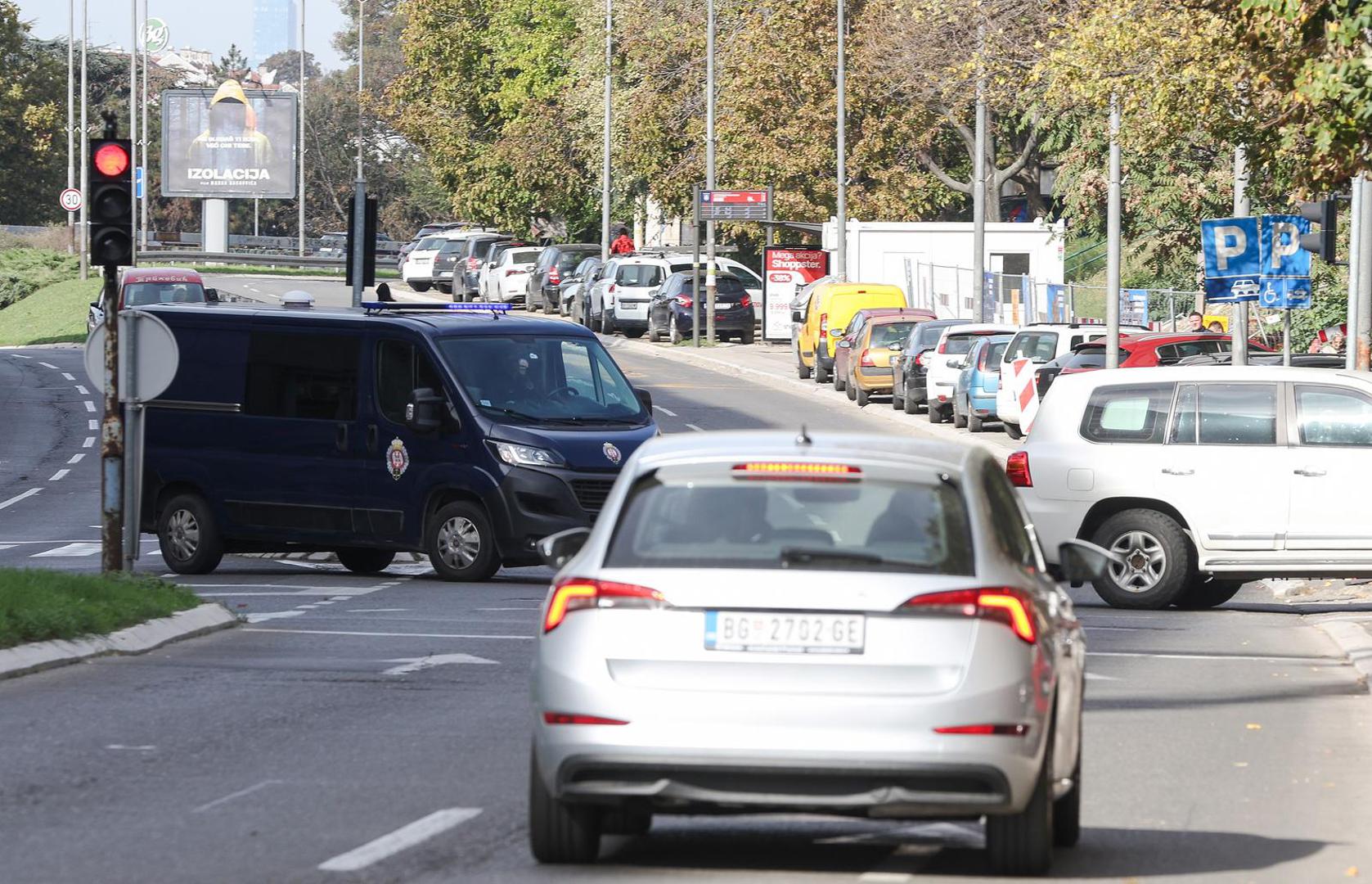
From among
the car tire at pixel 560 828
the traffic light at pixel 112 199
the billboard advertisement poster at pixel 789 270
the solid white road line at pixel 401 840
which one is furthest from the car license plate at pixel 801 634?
the billboard advertisement poster at pixel 789 270

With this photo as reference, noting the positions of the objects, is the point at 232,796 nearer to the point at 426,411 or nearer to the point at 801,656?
the point at 801,656

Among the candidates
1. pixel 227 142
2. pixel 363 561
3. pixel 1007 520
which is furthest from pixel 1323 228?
pixel 227 142

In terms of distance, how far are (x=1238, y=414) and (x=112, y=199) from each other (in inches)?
320

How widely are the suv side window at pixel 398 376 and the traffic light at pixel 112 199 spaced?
346cm

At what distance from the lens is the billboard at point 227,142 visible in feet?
335

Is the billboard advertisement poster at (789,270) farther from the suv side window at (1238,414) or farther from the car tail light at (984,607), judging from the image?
the car tail light at (984,607)

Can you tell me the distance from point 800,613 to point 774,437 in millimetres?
963

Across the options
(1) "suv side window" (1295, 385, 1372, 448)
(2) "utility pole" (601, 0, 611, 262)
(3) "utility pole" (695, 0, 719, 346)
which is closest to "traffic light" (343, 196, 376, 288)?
(1) "suv side window" (1295, 385, 1372, 448)

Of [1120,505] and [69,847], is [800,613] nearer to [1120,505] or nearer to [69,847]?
[69,847]

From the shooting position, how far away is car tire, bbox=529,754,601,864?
291 inches

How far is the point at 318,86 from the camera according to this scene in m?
146

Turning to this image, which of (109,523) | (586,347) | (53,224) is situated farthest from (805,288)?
(53,224)

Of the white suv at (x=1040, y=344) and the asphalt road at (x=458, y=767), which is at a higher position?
the white suv at (x=1040, y=344)

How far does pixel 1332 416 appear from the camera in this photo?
17.3m
